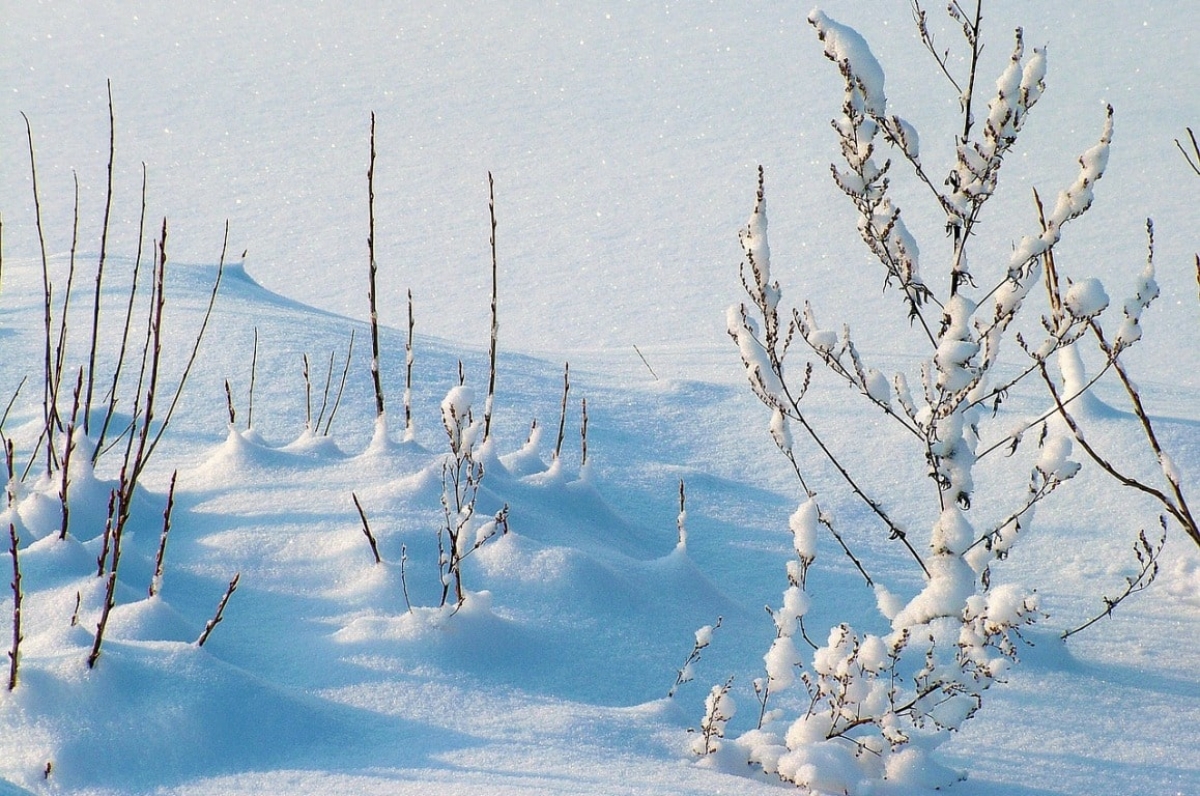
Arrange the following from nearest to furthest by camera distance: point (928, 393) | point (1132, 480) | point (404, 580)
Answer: point (1132, 480)
point (928, 393)
point (404, 580)

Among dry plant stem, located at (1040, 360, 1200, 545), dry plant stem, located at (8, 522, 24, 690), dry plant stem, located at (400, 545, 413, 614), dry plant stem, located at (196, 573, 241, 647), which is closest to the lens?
dry plant stem, located at (1040, 360, 1200, 545)

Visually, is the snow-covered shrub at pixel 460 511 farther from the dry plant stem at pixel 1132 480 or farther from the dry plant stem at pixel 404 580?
the dry plant stem at pixel 1132 480

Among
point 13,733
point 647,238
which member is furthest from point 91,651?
point 647,238

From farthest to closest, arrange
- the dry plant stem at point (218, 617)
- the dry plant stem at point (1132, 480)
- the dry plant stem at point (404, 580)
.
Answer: the dry plant stem at point (404, 580) → the dry plant stem at point (218, 617) → the dry plant stem at point (1132, 480)

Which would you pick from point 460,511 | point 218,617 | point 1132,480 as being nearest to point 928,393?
point 1132,480

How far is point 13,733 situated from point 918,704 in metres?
1.62

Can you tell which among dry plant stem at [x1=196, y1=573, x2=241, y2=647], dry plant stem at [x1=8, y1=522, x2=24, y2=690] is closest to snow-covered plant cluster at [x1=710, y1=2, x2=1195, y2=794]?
dry plant stem at [x1=196, y1=573, x2=241, y2=647]

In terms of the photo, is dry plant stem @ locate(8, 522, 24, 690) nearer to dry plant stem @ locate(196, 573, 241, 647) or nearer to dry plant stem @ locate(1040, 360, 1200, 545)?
dry plant stem @ locate(196, 573, 241, 647)

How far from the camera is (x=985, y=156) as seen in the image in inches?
72.1

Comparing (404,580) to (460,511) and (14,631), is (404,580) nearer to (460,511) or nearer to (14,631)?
(460,511)

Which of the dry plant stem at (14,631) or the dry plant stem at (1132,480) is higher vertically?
Answer: the dry plant stem at (1132,480)

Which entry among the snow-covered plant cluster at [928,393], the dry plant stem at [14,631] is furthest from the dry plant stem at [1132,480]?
the dry plant stem at [14,631]

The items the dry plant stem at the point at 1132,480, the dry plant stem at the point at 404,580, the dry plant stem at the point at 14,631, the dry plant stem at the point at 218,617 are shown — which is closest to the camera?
the dry plant stem at the point at 1132,480

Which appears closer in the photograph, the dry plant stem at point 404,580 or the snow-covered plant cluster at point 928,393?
the snow-covered plant cluster at point 928,393
